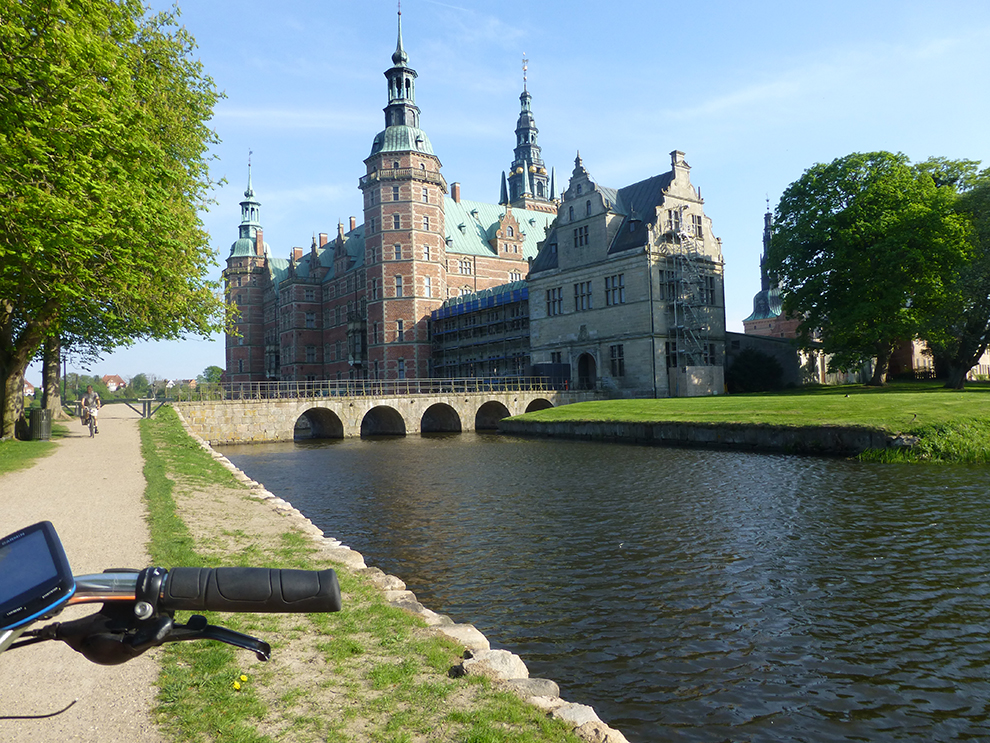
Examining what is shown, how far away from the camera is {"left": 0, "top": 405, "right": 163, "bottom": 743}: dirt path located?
13.1ft

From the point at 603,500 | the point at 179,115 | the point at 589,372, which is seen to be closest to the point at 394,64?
the point at 589,372

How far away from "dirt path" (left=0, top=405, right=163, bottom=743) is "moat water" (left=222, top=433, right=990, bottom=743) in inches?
140

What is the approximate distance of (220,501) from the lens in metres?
12.1

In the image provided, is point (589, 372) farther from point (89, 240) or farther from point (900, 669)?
point (900, 669)

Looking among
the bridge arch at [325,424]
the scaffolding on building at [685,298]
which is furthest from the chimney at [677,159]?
the bridge arch at [325,424]

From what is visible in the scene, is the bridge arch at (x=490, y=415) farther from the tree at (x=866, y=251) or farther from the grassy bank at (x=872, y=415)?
the tree at (x=866, y=251)

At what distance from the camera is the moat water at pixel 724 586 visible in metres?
5.82

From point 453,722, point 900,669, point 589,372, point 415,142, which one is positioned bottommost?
point 900,669

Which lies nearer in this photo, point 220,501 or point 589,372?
point 220,501

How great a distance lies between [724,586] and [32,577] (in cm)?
861

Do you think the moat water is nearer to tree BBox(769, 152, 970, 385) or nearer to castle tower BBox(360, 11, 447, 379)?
tree BBox(769, 152, 970, 385)

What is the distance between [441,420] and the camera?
153 feet

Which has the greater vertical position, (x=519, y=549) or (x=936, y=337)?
(x=936, y=337)

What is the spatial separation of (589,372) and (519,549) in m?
39.3
